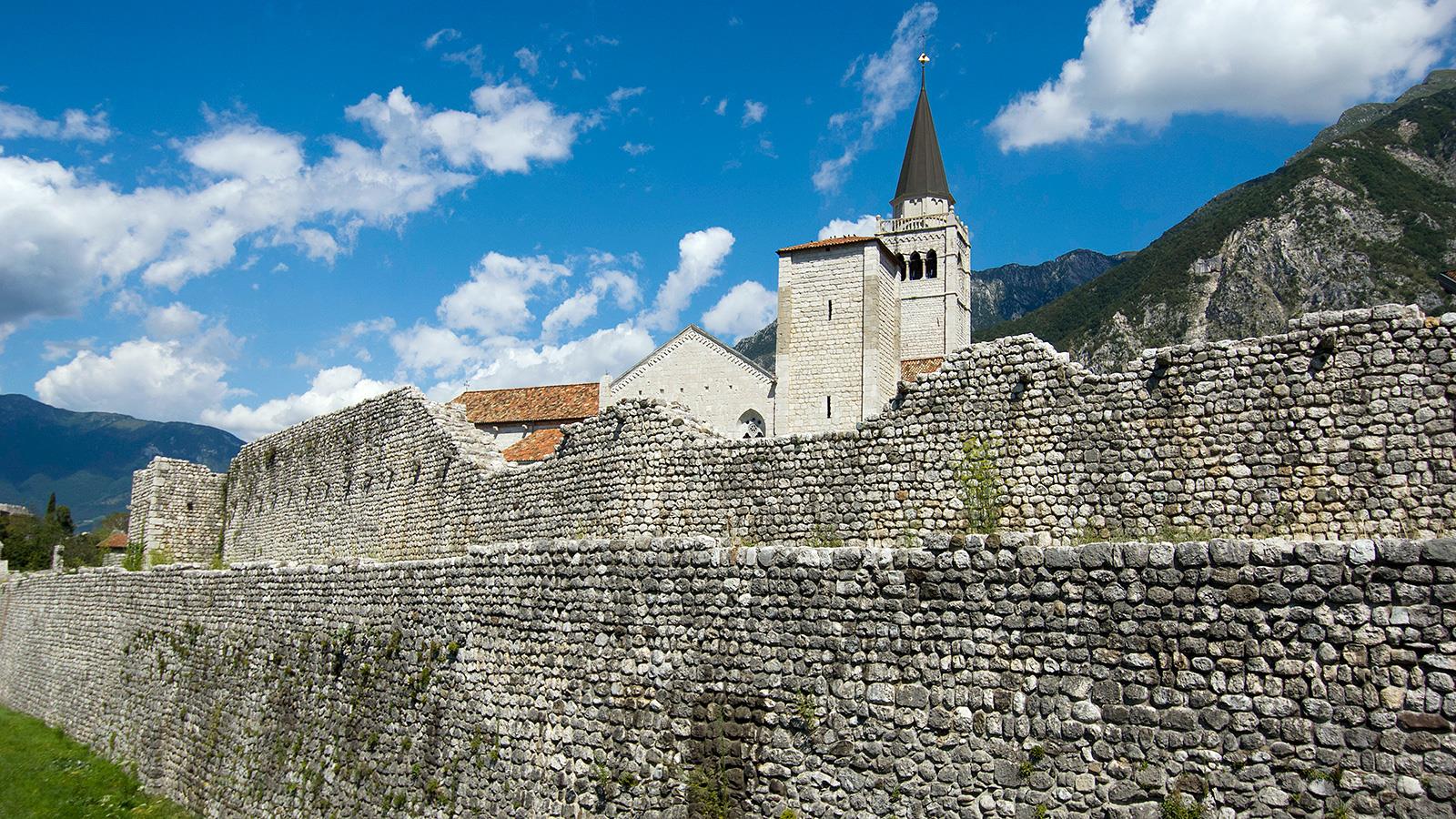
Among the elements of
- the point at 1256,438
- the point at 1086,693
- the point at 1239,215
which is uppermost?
the point at 1239,215

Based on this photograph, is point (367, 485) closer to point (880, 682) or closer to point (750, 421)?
point (880, 682)

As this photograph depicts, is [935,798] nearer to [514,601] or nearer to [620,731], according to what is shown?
[620,731]

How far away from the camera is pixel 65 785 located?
62.8ft

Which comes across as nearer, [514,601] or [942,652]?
[942,652]

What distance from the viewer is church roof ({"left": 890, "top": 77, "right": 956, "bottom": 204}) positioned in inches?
2589

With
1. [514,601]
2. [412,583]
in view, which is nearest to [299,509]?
[412,583]

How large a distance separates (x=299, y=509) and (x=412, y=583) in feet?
44.5

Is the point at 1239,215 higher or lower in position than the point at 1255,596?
higher

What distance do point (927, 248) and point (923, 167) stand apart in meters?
5.48

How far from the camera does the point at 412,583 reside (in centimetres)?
1362

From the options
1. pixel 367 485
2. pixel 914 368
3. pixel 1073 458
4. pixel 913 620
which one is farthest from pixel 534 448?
pixel 913 620

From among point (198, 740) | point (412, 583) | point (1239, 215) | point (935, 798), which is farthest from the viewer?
point (1239, 215)

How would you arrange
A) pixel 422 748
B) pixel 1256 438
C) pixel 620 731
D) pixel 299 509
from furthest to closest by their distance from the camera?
pixel 299 509 → pixel 422 748 → pixel 1256 438 → pixel 620 731

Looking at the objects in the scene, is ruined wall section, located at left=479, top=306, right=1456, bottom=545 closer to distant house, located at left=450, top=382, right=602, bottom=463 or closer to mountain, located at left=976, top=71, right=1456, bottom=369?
distant house, located at left=450, top=382, right=602, bottom=463
